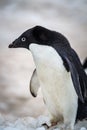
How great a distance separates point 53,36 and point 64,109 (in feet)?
0.98

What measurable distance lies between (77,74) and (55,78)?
91 millimetres

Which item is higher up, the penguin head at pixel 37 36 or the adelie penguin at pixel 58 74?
the penguin head at pixel 37 36

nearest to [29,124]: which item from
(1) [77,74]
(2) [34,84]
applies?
(2) [34,84]

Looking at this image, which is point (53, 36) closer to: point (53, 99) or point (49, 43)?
point (49, 43)

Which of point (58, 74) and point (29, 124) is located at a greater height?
point (58, 74)

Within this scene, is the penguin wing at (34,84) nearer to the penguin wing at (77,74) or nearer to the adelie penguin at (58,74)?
the adelie penguin at (58,74)

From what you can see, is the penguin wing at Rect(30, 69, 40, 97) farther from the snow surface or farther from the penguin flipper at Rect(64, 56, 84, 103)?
the penguin flipper at Rect(64, 56, 84, 103)

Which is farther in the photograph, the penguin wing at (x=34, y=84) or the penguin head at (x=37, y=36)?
the penguin wing at (x=34, y=84)

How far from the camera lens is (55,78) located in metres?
2.57

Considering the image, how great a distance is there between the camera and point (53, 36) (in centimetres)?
261

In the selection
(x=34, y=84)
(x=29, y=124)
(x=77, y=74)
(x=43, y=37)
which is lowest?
(x=29, y=124)

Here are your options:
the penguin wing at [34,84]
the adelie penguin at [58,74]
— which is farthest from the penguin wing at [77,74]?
the penguin wing at [34,84]

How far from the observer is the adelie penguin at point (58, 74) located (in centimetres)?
256

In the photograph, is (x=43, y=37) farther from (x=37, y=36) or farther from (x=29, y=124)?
(x=29, y=124)
